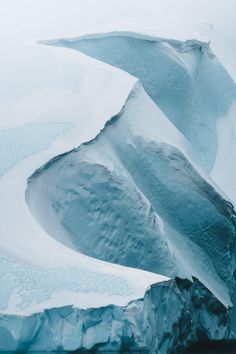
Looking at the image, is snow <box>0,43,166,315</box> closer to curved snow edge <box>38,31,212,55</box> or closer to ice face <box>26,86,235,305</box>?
ice face <box>26,86,235,305</box>

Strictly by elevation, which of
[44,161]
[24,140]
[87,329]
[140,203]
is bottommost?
[87,329]

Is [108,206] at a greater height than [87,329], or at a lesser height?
greater

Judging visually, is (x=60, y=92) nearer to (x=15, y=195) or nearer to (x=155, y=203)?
(x=155, y=203)

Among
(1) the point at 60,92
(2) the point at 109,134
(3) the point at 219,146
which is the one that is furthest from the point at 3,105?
(3) the point at 219,146

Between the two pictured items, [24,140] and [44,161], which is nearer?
[44,161]

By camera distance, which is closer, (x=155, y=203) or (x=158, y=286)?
(x=158, y=286)

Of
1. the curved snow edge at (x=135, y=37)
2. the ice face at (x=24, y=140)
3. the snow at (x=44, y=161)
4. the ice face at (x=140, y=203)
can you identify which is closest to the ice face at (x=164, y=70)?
the curved snow edge at (x=135, y=37)

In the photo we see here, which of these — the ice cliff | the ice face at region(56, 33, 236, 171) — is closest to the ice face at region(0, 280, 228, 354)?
the ice cliff

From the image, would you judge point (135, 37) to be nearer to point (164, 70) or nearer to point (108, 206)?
point (164, 70)

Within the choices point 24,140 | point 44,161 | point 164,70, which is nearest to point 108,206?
point 44,161
